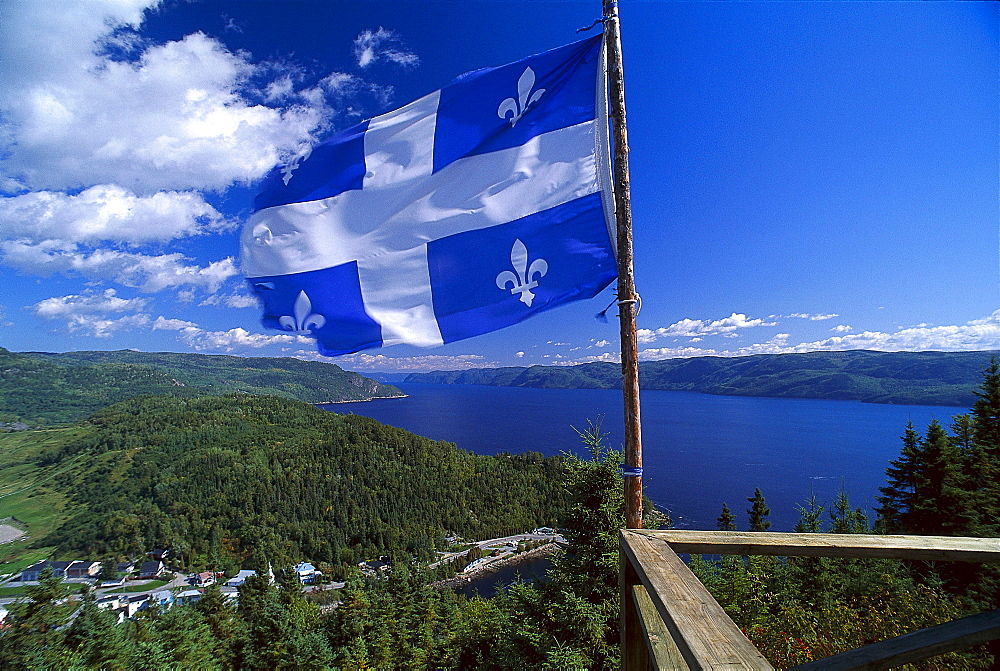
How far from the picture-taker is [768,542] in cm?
193

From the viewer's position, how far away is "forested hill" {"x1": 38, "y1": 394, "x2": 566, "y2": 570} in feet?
328

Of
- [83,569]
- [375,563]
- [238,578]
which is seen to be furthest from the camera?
[375,563]

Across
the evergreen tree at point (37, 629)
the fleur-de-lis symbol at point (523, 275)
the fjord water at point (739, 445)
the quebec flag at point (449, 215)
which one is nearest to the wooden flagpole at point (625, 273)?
the quebec flag at point (449, 215)

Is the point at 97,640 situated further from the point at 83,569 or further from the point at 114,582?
the point at 83,569

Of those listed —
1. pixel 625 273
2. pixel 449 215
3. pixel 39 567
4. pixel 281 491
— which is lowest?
pixel 39 567

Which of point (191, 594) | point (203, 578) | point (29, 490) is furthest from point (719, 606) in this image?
point (29, 490)

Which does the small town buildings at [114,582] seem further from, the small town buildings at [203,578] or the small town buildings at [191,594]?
the small town buildings at [191,594]

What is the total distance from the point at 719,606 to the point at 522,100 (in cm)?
438

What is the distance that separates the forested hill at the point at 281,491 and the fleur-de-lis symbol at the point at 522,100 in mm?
79646

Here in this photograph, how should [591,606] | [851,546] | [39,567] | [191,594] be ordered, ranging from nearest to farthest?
[851,546], [591,606], [191,594], [39,567]

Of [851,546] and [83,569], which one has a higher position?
[851,546]

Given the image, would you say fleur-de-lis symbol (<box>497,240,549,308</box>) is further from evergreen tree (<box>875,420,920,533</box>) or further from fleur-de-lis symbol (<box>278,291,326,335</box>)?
evergreen tree (<box>875,420,920,533</box>)

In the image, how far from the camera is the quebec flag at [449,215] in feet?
13.6

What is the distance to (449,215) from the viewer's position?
15.2ft
